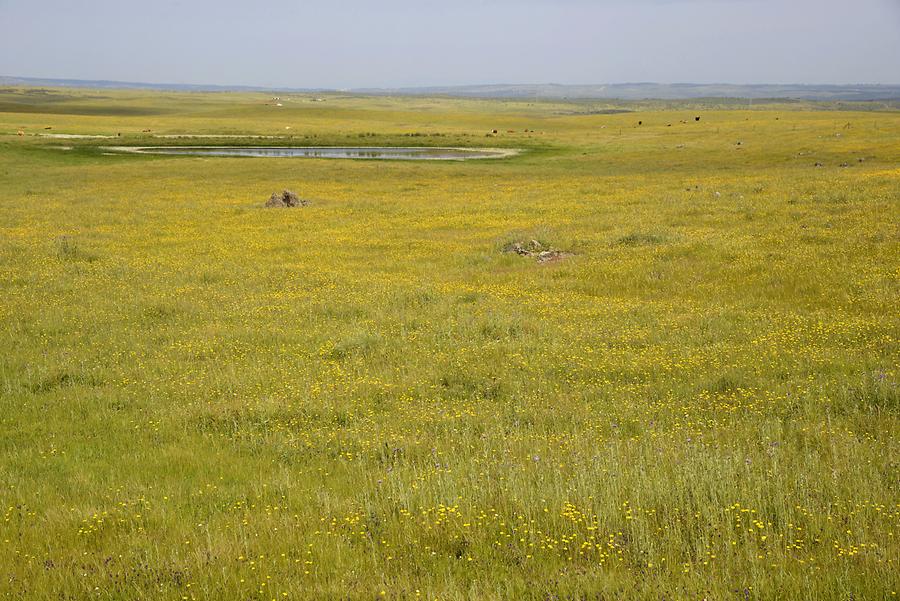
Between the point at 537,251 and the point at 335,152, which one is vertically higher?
the point at 335,152

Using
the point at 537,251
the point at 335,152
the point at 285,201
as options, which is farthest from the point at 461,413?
the point at 335,152

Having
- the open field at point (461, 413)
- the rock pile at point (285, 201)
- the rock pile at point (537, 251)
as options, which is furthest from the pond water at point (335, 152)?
the open field at point (461, 413)

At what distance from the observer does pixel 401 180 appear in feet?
186

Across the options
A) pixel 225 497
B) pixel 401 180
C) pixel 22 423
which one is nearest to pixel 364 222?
pixel 401 180

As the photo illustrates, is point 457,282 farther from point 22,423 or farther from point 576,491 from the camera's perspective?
point 576,491

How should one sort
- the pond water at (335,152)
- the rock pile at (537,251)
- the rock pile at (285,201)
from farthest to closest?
1. the pond water at (335,152)
2. the rock pile at (285,201)
3. the rock pile at (537,251)

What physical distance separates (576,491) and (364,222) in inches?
1175

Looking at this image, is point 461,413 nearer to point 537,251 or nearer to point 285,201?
point 537,251

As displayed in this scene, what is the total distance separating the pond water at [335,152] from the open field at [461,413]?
50.8 metres

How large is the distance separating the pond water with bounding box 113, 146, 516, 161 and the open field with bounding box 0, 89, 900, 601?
167 feet

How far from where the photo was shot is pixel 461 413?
10836mm

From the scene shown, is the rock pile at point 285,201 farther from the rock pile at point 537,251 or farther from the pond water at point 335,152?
the pond water at point 335,152

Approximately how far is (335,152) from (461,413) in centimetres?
8178

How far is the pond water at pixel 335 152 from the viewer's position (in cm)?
8005
